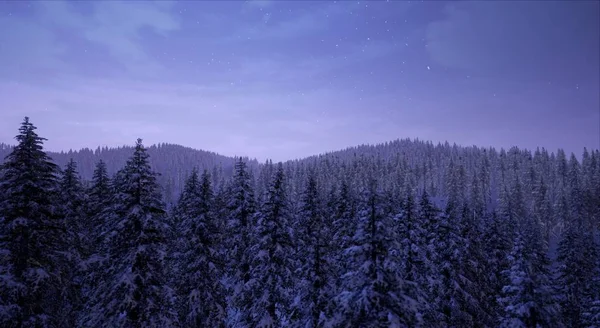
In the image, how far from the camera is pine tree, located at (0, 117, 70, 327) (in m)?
15.5

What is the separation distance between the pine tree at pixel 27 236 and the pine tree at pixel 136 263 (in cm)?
237

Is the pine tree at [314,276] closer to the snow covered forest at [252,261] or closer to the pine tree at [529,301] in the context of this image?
the snow covered forest at [252,261]

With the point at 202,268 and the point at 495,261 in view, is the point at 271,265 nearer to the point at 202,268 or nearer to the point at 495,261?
the point at 202,268

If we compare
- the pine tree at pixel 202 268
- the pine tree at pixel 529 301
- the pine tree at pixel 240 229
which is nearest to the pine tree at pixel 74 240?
the pine tree at pixel 202 268

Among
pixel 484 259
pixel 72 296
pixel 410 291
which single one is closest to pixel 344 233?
pixel 410 291

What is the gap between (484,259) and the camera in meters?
32.2

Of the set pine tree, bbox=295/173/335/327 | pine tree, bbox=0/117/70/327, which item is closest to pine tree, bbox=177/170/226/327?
pine tree, bbox=295/173/335/327

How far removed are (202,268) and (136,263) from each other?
695cm

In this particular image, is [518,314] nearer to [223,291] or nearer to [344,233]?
[344,233]

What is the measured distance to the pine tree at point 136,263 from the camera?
17.9 m

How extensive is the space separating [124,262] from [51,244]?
3361 mm

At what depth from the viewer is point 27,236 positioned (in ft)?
53.6

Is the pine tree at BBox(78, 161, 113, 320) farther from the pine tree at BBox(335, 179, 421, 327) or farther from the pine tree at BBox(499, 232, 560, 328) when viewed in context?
the pine tree at BBox(499, 232, 560, 328)

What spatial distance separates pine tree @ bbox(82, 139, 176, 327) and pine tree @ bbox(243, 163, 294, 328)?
5.63 metres
